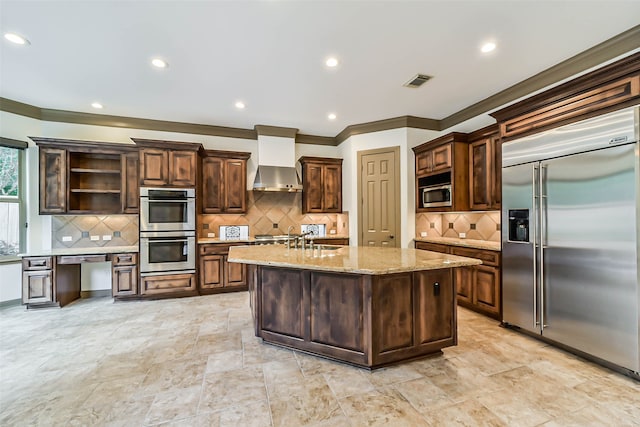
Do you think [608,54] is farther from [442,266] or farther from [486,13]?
[442,266]

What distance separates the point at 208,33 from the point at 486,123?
13.2 feet

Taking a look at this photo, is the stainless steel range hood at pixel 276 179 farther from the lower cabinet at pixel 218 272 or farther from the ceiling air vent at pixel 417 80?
the ceiling air vent at pixel 417 80

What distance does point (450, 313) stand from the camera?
2.64 meters

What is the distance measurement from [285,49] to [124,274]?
4.08 meters

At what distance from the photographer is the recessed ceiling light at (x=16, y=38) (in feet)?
8.54

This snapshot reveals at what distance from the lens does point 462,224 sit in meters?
4.63

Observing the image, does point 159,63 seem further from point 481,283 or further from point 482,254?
point 481,283

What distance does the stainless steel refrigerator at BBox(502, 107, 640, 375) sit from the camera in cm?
223

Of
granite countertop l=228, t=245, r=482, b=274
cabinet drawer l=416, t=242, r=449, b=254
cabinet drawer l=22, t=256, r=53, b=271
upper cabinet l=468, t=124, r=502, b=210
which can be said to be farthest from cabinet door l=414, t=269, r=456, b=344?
cabinet drawer l=22, t=256, r=53, b=271

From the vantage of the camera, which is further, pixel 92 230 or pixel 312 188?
pixel 312 188

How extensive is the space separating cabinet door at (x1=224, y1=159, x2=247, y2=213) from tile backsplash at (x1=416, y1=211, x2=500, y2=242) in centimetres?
326

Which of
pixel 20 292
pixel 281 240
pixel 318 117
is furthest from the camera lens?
pixel 281 240

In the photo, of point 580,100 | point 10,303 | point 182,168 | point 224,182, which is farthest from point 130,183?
point 580,100

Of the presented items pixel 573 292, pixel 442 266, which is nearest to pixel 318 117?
pixel 442 266
